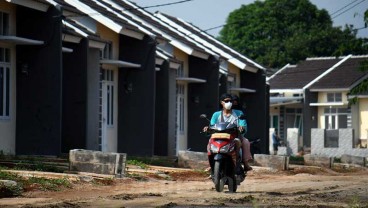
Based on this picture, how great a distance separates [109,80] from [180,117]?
24.3 feet

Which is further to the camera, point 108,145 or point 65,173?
point 108,145

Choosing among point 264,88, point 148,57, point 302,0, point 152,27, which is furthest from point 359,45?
point 302,0

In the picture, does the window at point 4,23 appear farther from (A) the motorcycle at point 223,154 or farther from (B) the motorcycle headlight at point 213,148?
(B) the motorcycle headlight at point 213,148

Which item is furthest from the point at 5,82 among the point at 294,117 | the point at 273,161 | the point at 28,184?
the point at 294,117

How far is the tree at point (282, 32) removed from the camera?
84000 millimetres

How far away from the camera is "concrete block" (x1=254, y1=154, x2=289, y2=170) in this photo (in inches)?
1146

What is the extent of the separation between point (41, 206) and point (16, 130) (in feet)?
43.5

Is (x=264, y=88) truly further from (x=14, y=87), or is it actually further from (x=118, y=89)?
(x=14, y=87)

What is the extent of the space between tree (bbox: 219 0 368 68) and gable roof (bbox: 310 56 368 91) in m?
17.1

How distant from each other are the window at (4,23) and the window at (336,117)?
39.4 m

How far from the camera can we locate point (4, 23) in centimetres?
2603

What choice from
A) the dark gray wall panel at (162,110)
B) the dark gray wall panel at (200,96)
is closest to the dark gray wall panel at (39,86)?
the dark gray wall panel at (162,110)

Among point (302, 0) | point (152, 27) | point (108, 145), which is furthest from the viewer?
point (302, 0)

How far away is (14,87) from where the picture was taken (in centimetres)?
2658
